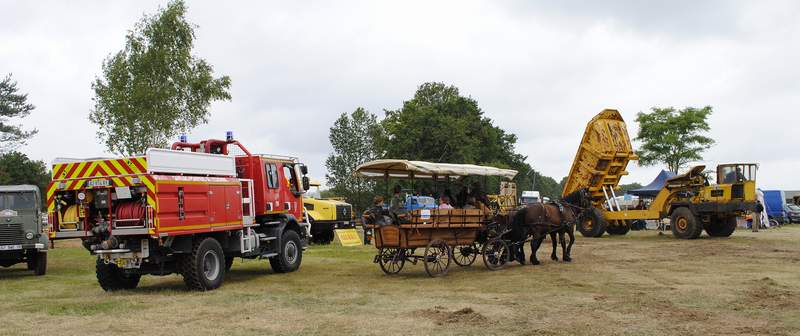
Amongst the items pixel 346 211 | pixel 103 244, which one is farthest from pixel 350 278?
pixel 346 211

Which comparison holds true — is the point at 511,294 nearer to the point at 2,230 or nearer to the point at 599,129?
the point at 2,230

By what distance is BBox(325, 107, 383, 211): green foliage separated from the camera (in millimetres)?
68000

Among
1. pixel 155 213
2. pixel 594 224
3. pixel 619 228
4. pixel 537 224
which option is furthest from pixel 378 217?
pixel 619 228

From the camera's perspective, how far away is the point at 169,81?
1237 inches

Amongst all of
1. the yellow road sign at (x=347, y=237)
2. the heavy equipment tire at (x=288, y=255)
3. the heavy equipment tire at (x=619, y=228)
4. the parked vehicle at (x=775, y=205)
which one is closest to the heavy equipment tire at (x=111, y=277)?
the heavy equipment tire at (x=288, y=255)

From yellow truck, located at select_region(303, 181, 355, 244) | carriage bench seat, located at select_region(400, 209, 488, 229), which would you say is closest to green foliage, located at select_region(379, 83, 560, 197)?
yellow truck, located at select_region(303, 181, 355, 244)

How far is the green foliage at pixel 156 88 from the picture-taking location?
3088 cm

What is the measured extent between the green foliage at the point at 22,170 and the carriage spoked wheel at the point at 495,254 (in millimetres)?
50614

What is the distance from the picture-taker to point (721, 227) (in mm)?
26188

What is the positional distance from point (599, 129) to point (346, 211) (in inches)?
410

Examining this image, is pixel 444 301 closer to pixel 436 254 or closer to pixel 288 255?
pixel 436 254

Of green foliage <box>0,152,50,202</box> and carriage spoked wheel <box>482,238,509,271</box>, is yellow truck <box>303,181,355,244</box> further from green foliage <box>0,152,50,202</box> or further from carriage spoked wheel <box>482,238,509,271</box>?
green foliage <box>0,152,50,202</box>

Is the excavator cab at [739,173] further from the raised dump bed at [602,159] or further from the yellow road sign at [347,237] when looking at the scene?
the yellow road sign at [347,237]

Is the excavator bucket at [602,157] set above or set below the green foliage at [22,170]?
below
